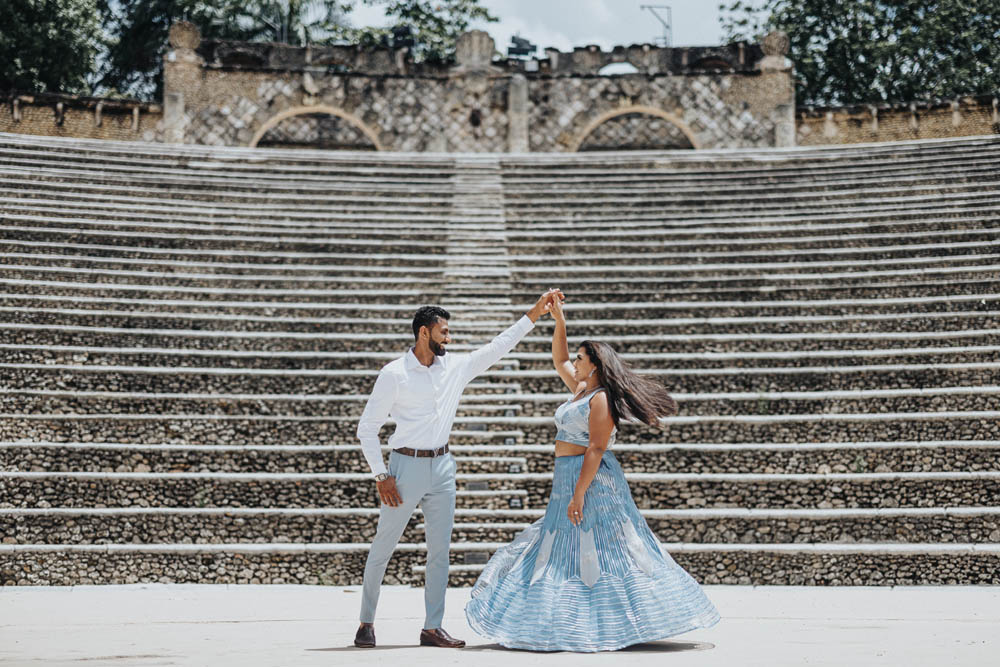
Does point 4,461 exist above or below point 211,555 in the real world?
above

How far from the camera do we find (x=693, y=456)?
22.6 ft

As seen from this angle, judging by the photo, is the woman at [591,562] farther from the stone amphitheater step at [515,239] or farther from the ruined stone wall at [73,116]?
the ruined stone wall at [73,116]

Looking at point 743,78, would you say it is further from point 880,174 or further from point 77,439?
point 77,439

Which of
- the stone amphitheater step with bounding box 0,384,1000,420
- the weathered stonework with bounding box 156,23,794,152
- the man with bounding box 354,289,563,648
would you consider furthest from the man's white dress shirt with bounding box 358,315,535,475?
the weathered stonework with bounding box 156,23,794,152

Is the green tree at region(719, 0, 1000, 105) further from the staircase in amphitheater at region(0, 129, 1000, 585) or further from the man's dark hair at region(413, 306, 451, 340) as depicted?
the man's dark hair at region(413, 306, 451, 340)

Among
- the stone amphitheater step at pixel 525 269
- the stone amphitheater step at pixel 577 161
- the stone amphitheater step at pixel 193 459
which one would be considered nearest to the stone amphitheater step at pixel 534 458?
the stone amphitheater step at pixel 193 459

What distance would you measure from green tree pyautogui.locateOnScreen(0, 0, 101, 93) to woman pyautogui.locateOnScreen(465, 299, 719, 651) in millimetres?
22860

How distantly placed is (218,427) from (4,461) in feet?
4.71

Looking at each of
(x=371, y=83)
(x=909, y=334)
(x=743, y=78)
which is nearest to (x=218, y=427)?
(x=909, y=334)

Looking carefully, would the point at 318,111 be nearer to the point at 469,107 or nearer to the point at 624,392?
the point at 469,107

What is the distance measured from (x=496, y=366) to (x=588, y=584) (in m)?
4.55

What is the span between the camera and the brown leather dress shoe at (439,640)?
372 centimetres

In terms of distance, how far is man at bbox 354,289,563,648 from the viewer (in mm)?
3793

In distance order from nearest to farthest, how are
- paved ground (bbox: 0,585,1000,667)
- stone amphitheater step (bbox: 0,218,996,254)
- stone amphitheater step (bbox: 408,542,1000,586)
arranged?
paved ground (bbox: 0,585,1000,667), stone amphitheater step (bbox: 408,542,1000,586), stone amphitheater step (bbox: 0,218,996,254)
